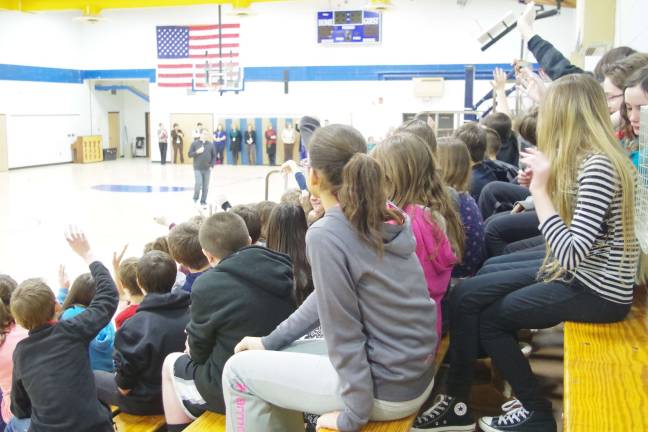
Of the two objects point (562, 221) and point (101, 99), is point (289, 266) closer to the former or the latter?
point (562, 221)

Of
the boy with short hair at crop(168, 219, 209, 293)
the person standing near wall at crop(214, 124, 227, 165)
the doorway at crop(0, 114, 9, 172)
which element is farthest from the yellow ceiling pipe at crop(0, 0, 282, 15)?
the boy with short hair at crop(168, 219, 209, 293)

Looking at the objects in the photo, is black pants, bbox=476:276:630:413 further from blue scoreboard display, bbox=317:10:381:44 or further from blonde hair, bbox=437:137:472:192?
blue scoreboard display, bbox=317:10:381:44

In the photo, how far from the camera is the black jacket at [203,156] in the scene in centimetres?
1212

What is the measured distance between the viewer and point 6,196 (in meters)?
13.0

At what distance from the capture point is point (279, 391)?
1832 millimetres

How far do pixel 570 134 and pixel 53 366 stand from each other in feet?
6.67

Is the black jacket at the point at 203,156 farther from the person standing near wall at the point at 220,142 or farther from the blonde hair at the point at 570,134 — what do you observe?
the blonde hair at the point at 570,134

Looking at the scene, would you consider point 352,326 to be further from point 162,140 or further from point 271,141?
point 162,140

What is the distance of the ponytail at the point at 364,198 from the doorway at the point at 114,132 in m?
22.4

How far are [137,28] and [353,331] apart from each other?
20705 millimetres

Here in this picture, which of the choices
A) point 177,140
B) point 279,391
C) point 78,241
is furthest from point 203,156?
point 279,391

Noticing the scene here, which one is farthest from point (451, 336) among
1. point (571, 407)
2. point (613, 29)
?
point (613, 29)

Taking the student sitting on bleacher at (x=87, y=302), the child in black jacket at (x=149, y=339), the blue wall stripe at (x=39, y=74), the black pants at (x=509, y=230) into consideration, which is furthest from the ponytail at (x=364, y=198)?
the blue wall stripe at (x=39, y=74)

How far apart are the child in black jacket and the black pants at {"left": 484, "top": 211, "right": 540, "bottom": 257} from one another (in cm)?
160
